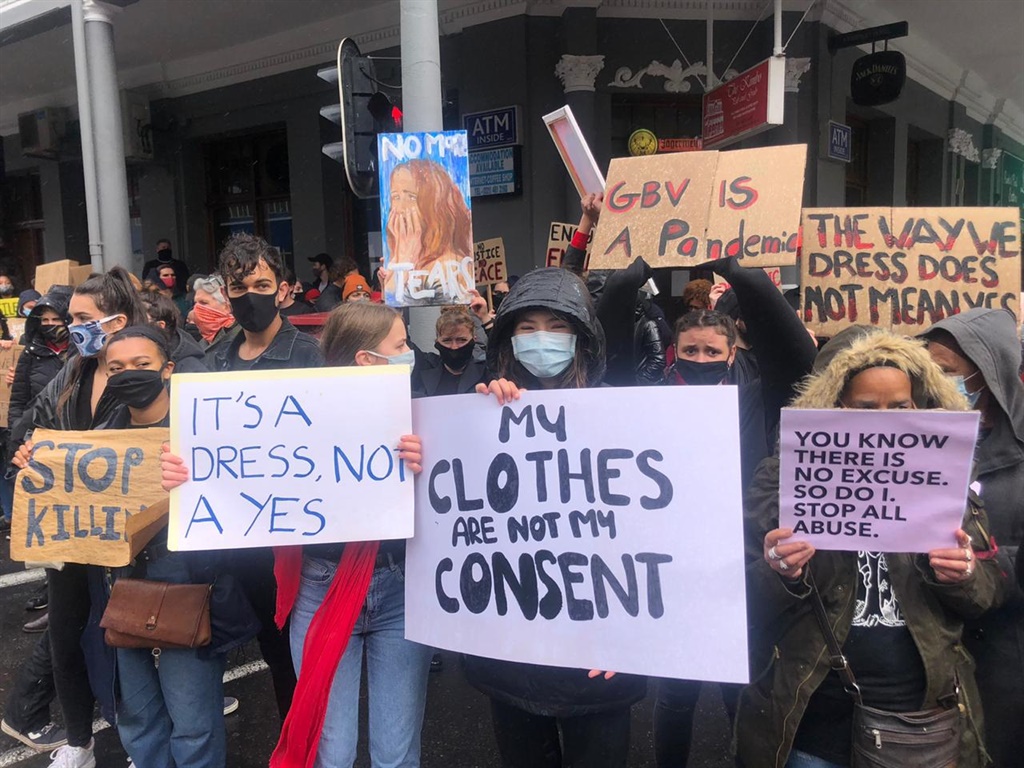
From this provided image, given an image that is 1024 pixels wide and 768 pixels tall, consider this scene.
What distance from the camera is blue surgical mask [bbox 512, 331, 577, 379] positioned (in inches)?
79.4

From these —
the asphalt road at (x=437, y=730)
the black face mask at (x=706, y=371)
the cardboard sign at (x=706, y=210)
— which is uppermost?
the cardboard sign at (x=706, y=210)

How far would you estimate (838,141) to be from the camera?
346 inches

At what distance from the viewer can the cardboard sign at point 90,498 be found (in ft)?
7.23

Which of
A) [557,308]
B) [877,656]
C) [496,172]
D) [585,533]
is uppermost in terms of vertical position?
[496,172]

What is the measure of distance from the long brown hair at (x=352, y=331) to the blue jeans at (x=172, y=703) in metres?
0.84

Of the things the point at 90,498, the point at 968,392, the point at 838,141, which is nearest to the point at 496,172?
the point at 838,141

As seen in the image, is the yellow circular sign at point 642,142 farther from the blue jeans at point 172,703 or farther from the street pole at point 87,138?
the blue jeans at point 172,703

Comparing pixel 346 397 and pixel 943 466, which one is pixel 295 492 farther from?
pixel 943 466

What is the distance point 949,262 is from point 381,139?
2.59 m

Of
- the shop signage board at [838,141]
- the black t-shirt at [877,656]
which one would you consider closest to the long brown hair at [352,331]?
the black t-shirt at [877,656]

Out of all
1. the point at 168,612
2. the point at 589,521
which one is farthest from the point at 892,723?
the point at 168,612

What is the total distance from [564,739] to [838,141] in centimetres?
871

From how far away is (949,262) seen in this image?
2629 millimetres

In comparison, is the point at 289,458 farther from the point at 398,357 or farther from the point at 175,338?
the point at 175,338
